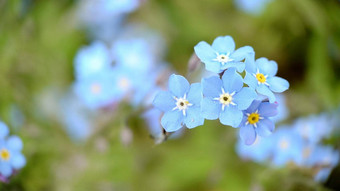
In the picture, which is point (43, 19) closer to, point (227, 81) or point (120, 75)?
point (120, 75)

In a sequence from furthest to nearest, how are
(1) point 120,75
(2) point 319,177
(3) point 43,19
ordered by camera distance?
1. (3) point 43,19
2. (1) point 120,75
3. (2) point 319,177

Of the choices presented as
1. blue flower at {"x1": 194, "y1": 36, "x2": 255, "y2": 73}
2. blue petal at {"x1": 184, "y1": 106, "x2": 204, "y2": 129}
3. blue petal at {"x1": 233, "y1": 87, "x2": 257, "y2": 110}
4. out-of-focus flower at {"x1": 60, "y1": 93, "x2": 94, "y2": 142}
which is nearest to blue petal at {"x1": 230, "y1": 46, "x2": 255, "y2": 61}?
blue flower at {"x1": 194, "y1": 36, "x2": 255, "y2": 73}

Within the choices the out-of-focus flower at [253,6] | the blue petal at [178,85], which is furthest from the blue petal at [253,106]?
the out-of-focus flower at [253,6]

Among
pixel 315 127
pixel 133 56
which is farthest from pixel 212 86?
pixel 133 56

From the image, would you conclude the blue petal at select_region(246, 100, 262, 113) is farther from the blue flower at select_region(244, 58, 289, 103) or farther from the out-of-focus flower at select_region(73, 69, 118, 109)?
the out-of-focus flower at select_region(73, 69, 118, 109)

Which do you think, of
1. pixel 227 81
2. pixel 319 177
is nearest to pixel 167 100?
pixel 227 81

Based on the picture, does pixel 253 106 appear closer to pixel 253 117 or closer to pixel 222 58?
pixel 253 117
